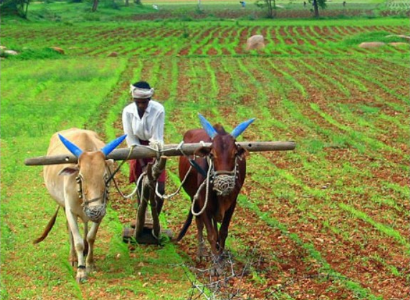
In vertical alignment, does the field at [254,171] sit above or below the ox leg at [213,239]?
below

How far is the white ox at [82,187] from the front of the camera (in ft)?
24.5

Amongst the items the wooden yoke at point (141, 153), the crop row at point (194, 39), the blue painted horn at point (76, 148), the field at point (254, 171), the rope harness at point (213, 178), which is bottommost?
the crop row at point (194, 39)

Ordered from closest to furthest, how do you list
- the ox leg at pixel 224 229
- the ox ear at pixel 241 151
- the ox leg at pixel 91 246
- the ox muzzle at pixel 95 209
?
the ox muzzle at pixel 95 209
the ox ear at pixel 241 151
the ox leg at pixel 91 246
the ox leg at pixel 224 229

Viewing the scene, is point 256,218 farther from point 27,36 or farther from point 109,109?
point 27,36

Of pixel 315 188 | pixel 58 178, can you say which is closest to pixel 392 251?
pixel 315 188

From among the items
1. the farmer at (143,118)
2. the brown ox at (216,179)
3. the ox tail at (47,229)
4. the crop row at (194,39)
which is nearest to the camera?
the brown ox at (216,179)

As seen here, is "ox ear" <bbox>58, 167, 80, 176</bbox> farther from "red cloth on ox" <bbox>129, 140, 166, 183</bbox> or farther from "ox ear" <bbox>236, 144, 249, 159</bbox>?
"ox ear" <bbox>236, 144, 249, 159</bbox>

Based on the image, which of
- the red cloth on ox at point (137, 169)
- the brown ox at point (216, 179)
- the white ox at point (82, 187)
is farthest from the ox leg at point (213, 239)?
the white ox at point (82, 187)

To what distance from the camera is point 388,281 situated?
788cm

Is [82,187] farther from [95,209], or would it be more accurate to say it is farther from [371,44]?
[371,44]

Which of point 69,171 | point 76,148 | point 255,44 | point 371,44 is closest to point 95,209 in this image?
point 69,171

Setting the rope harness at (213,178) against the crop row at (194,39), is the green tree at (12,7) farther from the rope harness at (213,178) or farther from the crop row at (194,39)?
the rope harness at (213,178)

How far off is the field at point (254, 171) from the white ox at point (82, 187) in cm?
29

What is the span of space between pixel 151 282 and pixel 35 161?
1.80m
